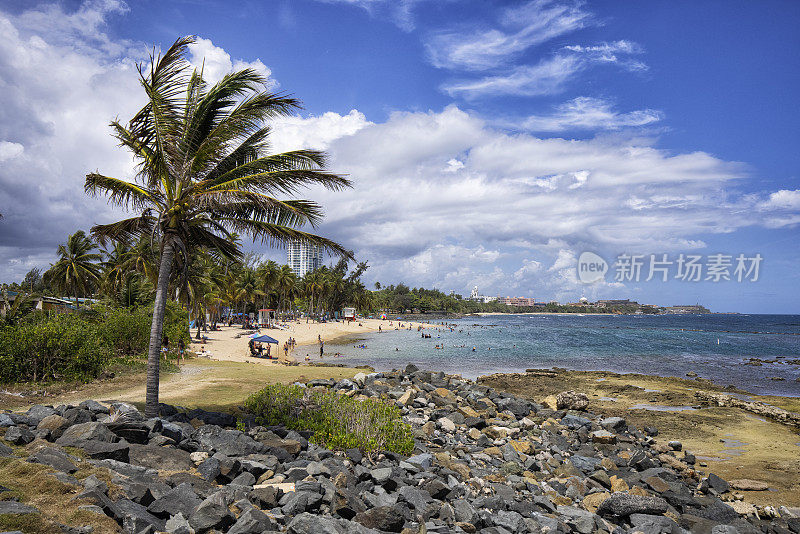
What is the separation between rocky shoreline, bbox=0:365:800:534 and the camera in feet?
18.0

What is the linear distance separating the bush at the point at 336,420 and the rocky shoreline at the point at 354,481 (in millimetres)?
356

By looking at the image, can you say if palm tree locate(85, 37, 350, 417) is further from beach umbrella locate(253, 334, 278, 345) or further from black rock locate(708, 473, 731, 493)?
beach umbrella locate(253, 334, 278, 345)

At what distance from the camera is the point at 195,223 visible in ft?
33.4

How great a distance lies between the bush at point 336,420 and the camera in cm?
966

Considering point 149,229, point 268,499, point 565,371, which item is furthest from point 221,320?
point 268,499

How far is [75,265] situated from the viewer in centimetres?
4462

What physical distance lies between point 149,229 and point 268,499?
7.68 metres

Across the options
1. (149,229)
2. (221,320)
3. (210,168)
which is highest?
(210,168)

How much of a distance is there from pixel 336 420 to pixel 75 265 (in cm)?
4715

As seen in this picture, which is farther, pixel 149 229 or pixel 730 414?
pixel 730 414

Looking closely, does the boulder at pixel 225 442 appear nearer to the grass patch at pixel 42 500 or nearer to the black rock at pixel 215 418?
the black rock at pixel 215 418

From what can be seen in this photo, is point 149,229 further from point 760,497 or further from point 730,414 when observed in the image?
point 730,414

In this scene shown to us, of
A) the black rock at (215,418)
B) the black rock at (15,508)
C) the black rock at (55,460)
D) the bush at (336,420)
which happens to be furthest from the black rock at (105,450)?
the bush at (336,420)

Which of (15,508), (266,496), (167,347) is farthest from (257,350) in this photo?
(15,508)
